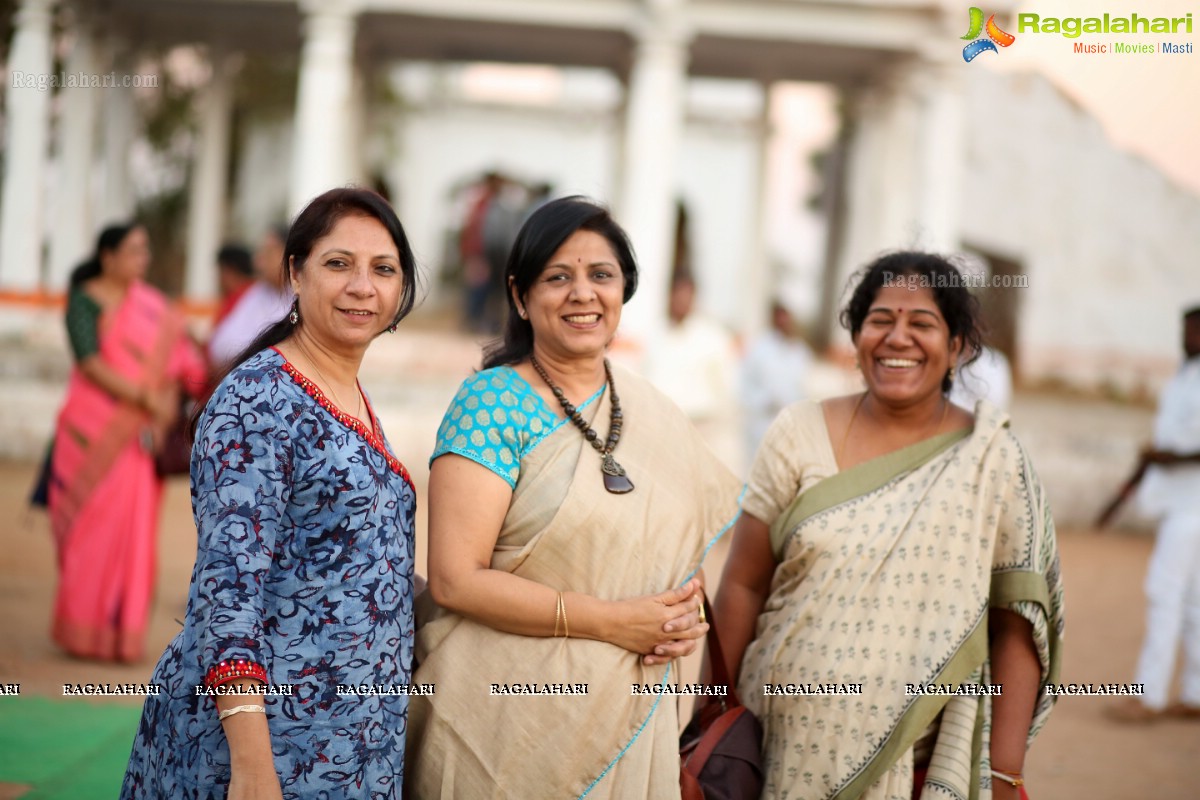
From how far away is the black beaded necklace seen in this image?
2447mm

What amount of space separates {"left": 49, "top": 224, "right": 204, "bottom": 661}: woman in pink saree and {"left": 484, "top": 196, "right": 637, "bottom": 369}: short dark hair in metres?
3.35

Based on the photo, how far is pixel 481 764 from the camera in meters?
2.37

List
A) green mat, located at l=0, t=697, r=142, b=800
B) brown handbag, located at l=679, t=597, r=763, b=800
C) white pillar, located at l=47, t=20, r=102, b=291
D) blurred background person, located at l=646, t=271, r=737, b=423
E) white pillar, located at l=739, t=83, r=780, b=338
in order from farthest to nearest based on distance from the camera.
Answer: white pillar, located at l=739, t=83, r=780, b=338 < white pillar, located at l=47, t=20, r=102, b=291 < blurred background person, located at l=646, t=271, r=737, b=423 < green mat, located at l=0, t=697, r=142, b=800 < brown handbag, located at l=679, t=597, r=763, b=800

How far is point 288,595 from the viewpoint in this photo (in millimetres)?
2182

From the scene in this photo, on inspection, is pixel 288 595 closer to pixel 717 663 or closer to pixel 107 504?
pixel 717 663

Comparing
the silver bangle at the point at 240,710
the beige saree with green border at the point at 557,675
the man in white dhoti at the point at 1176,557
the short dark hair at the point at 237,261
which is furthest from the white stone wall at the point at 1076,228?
the silver bangle at the point at 240,710

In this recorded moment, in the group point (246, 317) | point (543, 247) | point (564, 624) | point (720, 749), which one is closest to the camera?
point (564, 624)

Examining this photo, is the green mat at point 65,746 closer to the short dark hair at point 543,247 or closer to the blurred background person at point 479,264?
the short dark hair at point 543,247

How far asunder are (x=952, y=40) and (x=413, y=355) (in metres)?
6.25

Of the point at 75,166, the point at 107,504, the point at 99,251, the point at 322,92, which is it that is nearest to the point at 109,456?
the point at 107,504

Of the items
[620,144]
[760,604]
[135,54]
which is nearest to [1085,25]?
[760,604]

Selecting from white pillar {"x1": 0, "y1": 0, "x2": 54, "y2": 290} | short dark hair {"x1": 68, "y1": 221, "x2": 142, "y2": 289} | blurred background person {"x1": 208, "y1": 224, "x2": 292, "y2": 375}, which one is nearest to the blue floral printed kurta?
short dark hair {"x1": 68, "y1": 221, "x2": 142, "y2": 289}

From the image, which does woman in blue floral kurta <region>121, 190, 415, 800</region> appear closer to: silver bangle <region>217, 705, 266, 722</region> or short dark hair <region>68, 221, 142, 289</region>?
silver bangle <region>217, 705, 266, 722</region>

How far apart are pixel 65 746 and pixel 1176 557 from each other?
16.8 feet
